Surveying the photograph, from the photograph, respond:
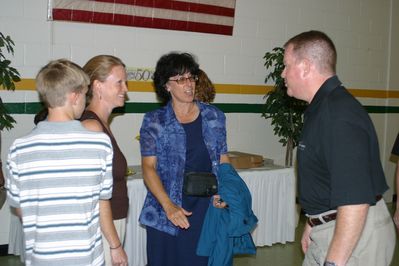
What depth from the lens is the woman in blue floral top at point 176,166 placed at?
2701 millimetres

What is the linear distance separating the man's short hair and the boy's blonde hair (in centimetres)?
87

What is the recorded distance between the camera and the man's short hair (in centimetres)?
188

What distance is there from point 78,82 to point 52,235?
566mm

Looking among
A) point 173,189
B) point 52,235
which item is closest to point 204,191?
point 173,189

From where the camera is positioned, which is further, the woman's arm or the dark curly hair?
the dark curly hair

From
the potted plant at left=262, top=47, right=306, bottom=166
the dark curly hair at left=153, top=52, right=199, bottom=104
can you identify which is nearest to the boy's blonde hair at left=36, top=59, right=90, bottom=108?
the dark curly hair at left=153, top=52, right=199, bottom=104

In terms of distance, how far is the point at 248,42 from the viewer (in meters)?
5.57

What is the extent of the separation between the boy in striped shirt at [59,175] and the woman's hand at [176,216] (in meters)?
0.84

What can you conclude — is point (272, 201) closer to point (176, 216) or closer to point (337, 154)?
point (176, 216)

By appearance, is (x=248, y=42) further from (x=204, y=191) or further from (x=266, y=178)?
(x=204, y=191)

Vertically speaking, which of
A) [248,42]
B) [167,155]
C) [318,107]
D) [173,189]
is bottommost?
[173,189]

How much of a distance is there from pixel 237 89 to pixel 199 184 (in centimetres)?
302

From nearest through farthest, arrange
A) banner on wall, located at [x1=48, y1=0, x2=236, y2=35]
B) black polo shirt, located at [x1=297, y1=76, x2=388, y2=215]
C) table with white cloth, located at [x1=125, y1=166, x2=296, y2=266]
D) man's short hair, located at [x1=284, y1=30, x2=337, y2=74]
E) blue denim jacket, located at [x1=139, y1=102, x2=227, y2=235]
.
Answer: black polo shirt, located at [x1=297, y1=76, x2=388, y2=215] → man's short hair, located at [x1=284, y1=30, x2=337, y2=74] → blue denim jacket, located at [x1=139, y1=102, x2=227, y2=235] → banner on wall, located at [x1=48, y1=0, x2=236, y2=35] → table with white cloth, located at [x1=125, y1=166, x2=296, y2=266]

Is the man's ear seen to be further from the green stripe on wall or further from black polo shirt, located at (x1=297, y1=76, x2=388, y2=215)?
the green stripe on wall
